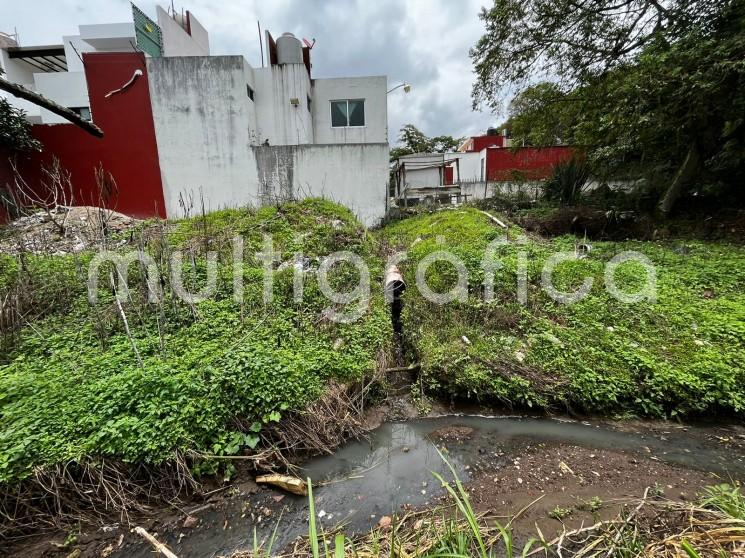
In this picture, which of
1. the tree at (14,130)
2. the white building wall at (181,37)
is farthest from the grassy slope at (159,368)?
the white building wall at (181,37)

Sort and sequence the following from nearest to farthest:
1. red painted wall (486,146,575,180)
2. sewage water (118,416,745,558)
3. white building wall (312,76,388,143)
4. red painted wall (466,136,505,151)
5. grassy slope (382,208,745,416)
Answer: sewage water (118,416,745,558) < grassy slope (382,208,745,416) < white building wall (312,76,388,143) < red painted wall (486,146,575,180) < red painted wall (466,136,505,151)

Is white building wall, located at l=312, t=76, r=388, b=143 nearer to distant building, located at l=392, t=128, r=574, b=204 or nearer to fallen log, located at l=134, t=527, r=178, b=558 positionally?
distant building, located at l=392, t=128, r=574, b=204

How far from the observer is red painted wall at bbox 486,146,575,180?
525 inches

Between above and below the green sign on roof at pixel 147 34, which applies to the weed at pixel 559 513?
below

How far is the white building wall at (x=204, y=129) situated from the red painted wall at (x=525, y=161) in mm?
9248

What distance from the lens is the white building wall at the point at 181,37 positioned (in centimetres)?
1027

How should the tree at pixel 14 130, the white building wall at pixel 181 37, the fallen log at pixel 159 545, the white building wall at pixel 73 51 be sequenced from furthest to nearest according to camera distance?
1. the white building wall at pixel 73 51
2. the white building wall at pixel 181 37
3. the tree at pixel 14 130
4. the fallen log at pixel 159 545

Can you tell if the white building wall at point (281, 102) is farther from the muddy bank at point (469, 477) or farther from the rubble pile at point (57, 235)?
the muddy bank at point (469, 477)

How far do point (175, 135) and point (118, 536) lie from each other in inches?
374

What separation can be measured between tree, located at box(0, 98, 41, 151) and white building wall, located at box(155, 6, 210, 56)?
459 centimetres

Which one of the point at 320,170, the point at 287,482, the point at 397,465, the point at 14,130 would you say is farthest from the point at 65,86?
→ the point at 397,465

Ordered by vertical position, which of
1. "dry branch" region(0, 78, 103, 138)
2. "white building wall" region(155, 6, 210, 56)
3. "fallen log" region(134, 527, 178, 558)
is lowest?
"fallen log" region(134, 527, 178, 558)

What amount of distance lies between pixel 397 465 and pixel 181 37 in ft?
48.0

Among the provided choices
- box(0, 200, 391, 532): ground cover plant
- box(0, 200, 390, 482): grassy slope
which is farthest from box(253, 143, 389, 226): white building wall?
box(0, 200, 390, 482): grassy slope
